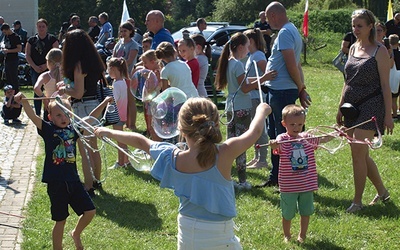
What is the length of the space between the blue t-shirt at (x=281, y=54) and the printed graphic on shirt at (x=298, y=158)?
59.2 inches

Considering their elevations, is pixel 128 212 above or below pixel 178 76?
below

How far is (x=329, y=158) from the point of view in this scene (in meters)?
9.97

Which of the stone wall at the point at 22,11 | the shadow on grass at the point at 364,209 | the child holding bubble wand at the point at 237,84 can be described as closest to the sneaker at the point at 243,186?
the child holding bubble wand at the point at 237,84

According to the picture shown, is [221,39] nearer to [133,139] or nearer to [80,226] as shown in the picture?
[80,226]

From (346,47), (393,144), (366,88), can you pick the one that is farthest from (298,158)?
(346,47)

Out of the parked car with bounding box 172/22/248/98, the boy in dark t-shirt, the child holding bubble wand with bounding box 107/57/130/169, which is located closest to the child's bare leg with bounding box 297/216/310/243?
the boy in dark t-shirt

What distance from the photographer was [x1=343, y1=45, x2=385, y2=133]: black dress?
690 cm

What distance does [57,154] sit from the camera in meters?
5.95

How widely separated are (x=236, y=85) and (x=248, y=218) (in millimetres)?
1933

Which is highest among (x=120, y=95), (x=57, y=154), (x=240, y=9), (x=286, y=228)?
(x=57, y=154)

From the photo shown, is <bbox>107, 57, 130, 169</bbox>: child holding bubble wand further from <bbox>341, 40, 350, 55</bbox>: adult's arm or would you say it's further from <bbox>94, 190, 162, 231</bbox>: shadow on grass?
<bbox>341, 40, 350, 55</bbox>: adult's arm

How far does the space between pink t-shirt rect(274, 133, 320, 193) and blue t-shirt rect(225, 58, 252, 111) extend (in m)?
2.10

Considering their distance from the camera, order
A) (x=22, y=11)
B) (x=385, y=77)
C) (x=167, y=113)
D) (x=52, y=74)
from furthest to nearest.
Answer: (x=22, y=11) < (x=52, y=74) < (x=385, y=77) < (x=167, y=113)

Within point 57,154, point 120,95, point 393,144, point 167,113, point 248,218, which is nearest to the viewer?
point 167,113
